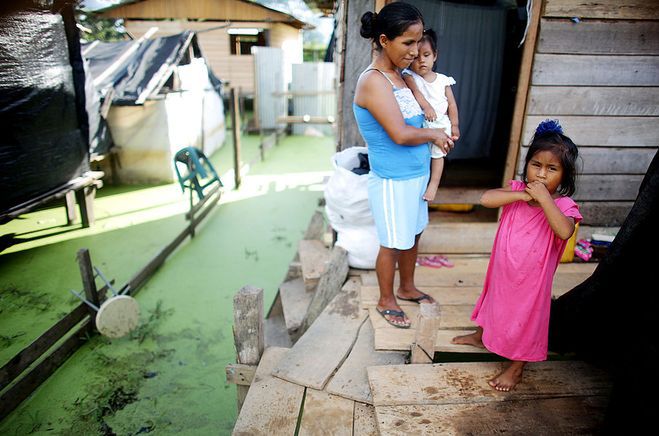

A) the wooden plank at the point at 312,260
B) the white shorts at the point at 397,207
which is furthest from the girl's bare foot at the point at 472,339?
the wooden plank at the point at 312,260

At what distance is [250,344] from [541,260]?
1.53 m

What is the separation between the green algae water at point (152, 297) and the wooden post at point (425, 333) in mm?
1490

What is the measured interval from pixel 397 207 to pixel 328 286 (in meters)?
0.91

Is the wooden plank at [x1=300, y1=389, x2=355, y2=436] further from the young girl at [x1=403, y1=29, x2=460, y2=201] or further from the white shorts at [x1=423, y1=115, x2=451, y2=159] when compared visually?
the white shorts at [x1=423, y1=115, x2=451, y2=159]

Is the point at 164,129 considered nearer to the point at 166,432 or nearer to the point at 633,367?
the point at 166,432

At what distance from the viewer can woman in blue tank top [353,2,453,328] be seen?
2.08m

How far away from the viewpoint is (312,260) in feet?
12.6

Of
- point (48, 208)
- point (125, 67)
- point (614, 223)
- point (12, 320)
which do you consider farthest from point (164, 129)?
point (614, 223)

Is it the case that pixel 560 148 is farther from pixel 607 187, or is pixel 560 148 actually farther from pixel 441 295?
pixel 607 187

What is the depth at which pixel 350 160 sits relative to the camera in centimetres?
327

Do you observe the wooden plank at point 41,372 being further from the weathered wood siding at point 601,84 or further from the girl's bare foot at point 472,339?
the weathered wood siding at point 601,84

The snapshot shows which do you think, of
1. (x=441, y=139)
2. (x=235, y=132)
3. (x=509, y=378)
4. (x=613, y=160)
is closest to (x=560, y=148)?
(x=441, y=139)

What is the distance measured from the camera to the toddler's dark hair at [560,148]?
183cm

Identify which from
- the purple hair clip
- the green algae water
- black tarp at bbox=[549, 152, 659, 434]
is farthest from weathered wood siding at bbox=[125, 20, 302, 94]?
black tarp at bbox=[549, 152, 659, 434]
